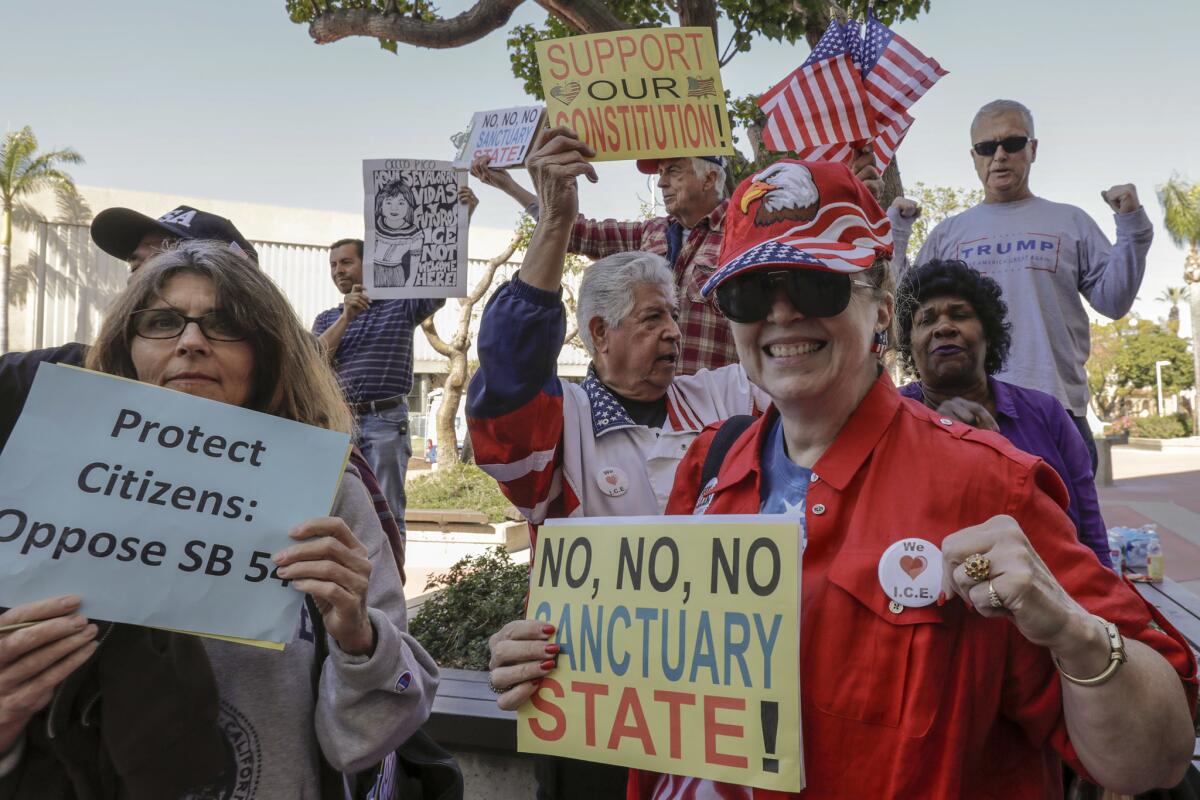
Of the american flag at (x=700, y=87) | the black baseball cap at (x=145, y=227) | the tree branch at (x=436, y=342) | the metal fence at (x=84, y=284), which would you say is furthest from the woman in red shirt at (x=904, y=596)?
the metal fence at (x=84, y=284)

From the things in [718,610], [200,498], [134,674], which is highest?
[200,498]

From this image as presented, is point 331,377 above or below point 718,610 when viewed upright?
above

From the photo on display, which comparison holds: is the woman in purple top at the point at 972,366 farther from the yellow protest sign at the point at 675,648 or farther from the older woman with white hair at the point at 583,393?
the yellow protest sign at the point at 675,648

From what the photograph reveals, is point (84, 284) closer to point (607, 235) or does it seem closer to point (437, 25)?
point (437, 25)

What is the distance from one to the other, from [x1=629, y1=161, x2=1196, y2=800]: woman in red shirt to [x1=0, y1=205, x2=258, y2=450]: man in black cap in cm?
131

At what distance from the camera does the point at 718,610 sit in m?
1.54

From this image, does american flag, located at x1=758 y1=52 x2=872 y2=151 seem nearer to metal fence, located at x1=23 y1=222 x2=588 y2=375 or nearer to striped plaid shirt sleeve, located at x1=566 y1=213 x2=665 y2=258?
striped plaid shirt sleeve, located at x1=566 y1=213 x2=665 y2=258

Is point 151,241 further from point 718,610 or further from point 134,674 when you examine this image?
point 718,610

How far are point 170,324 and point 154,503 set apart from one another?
0.47 meters

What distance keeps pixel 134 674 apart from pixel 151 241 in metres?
1.96

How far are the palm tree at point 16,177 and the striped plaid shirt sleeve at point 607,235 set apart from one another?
124 feet

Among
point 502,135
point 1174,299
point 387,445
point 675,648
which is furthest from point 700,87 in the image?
point 1174,299

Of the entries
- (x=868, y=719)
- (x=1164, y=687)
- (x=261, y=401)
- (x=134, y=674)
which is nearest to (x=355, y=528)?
(x=261, y=401)

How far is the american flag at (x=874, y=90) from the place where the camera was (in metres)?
3.41
